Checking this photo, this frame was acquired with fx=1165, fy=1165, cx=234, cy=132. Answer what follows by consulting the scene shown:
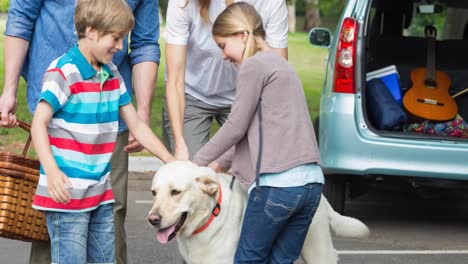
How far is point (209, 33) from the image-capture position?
5980mm

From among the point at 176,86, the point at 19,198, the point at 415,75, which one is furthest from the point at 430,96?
the point at 19,198

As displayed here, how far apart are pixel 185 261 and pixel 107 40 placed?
119cm

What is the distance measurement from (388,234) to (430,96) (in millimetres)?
1187

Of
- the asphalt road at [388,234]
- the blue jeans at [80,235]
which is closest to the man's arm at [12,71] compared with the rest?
the blue jeans at [80,235]

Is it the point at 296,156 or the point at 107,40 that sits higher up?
the point at 107,40

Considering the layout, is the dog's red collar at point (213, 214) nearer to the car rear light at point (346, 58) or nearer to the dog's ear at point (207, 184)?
the dog's ear at point (207, 184)

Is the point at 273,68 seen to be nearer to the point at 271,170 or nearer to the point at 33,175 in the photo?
the point at 271,170

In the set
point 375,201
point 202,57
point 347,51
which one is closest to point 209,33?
point 202,57

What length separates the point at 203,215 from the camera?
5.15 m

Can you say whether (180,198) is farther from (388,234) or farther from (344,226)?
(388,234)

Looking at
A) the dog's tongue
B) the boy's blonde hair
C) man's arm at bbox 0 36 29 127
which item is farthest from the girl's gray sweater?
man's arm at bbox 0 36 29 127

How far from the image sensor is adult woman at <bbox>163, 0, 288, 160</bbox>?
229 inches

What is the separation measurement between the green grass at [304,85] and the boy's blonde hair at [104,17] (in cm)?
733

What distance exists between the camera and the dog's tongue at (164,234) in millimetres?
4973
